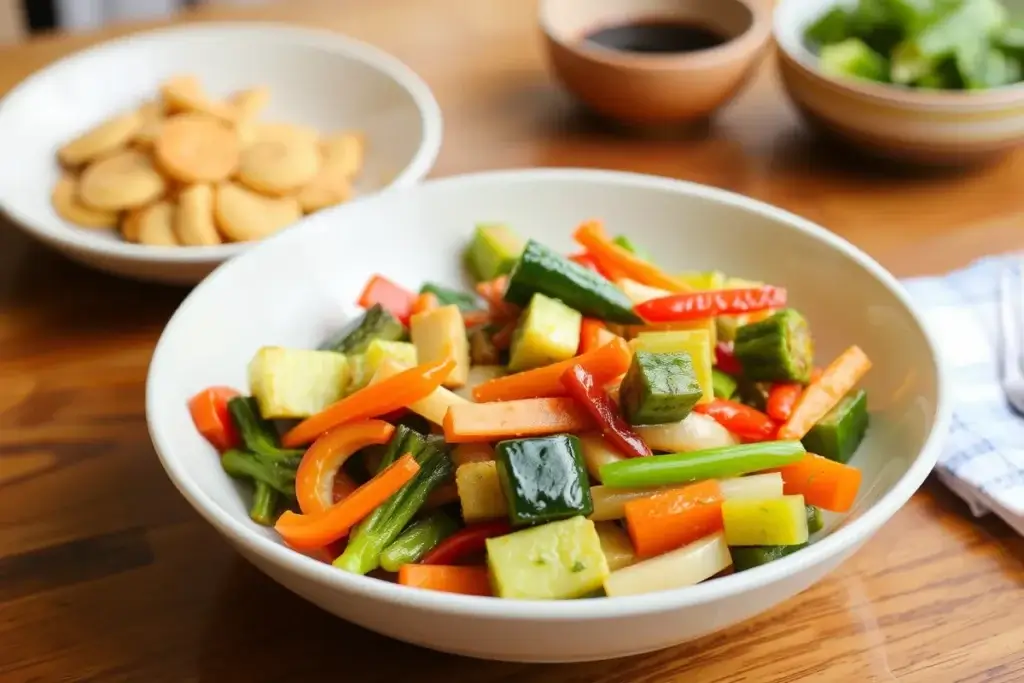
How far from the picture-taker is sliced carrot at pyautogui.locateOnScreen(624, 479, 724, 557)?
1060 millimetres

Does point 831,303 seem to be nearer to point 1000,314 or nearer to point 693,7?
point 1000,314

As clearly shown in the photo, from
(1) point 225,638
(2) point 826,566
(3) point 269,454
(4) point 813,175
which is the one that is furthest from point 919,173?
(1) point 225,638

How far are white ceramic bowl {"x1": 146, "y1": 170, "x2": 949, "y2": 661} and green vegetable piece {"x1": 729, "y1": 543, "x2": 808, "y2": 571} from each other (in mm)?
45

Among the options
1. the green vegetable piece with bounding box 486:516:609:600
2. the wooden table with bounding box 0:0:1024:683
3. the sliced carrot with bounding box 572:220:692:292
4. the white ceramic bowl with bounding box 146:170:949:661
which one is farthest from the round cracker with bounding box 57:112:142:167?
the green vegetable piece with bounding box 486:516:609:600

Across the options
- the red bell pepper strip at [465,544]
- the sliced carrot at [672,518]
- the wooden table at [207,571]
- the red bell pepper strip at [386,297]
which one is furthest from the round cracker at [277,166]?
the sliced carrot at [672,518]

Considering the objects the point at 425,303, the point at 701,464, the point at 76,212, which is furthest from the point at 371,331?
the point at 76,212

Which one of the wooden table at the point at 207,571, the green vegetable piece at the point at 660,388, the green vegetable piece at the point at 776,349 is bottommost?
the wooden table at the point at 207,571

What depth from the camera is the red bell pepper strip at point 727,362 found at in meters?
1.39

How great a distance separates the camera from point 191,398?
1.29 m

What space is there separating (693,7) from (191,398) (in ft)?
5.09

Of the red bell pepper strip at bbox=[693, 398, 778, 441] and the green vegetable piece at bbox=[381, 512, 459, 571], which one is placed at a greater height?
the red bell pepper strip at bbox=[693, 398, 778, 441]

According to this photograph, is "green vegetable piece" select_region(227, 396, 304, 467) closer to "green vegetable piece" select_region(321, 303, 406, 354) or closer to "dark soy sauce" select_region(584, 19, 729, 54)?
"green vegetable piece" select_region(321, 303, 406, 354)

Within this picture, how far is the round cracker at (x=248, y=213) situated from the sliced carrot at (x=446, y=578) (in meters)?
0.85

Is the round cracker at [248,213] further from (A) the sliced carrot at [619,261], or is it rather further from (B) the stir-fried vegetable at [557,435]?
(A) the sliced carrot at [619,261]
